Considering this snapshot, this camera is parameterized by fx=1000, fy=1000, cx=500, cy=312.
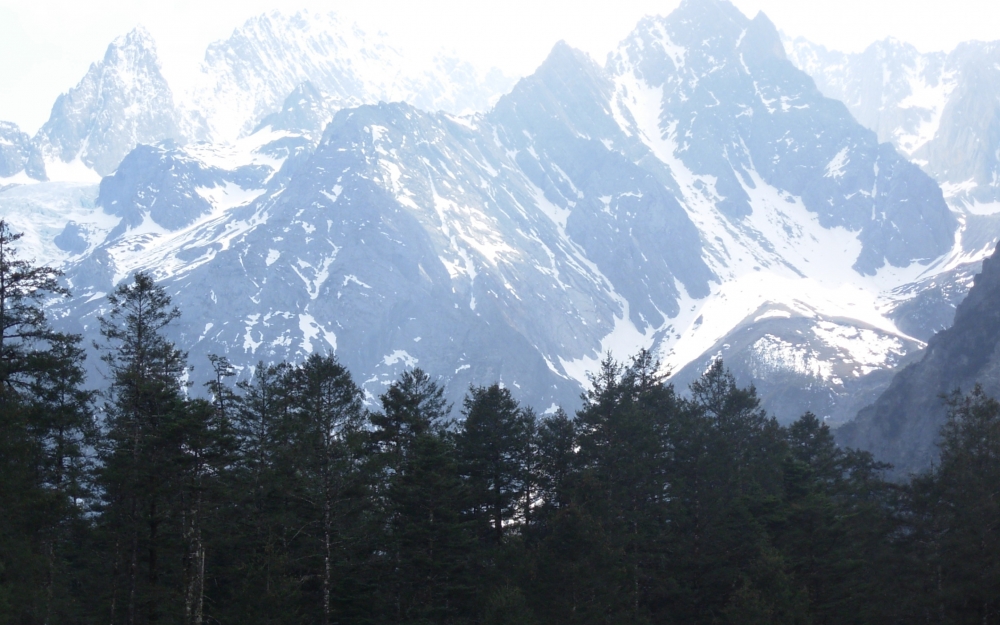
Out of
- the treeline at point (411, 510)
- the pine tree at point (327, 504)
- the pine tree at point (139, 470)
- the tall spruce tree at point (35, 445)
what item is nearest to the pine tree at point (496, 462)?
the treeline at point (411, 510)

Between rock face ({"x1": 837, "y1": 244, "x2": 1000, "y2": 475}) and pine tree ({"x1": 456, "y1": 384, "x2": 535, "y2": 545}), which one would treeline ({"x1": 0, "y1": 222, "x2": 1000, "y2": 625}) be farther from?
rock face ({"x1": 837, "y1": 244, "x2": 1000, "y2": 475})

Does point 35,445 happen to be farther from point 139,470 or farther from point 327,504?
point 327,504

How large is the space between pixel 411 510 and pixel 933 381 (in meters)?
161

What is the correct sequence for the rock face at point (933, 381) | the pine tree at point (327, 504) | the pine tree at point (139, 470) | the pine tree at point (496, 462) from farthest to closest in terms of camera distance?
1. the rock face at point (933, 381)
2. the pine tree at point (496, 462)
3. the pine tree at point (327, 504)
4. the pine tree at point (139, 470)

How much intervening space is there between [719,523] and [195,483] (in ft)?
104

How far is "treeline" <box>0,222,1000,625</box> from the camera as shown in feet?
142

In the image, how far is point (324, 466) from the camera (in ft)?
158

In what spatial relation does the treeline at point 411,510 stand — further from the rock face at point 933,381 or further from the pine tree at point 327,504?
the rock face at point 933,381

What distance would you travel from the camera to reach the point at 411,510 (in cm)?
5125

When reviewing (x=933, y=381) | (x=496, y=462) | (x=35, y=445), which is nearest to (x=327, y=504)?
(x=35, y=445)

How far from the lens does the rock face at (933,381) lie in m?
177

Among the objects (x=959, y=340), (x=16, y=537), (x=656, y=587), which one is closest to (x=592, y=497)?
(x=656, y=587)

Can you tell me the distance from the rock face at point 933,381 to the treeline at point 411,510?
120 metres

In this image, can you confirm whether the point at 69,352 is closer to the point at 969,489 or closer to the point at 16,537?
the point at 16,537
